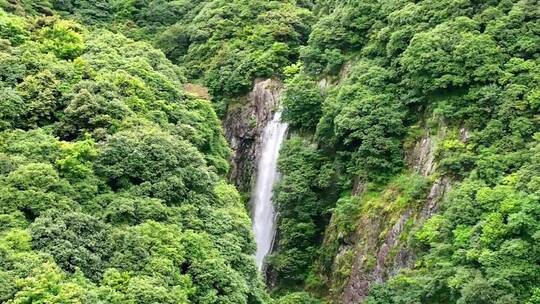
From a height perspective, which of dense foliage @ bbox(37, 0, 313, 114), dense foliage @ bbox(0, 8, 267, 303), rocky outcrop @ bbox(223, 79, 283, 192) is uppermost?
dense foliage @ bbox(37, 0, 313, 114)

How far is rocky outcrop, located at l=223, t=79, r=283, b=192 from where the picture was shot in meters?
37.2

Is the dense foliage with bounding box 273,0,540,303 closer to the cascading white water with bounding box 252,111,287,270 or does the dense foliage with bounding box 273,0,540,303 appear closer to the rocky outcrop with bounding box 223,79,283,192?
the cascading white water with bounding box 252,111,287,270

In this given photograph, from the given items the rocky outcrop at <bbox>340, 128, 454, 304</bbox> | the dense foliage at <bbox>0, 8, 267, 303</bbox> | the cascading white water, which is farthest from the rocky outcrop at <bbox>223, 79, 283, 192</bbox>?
the rocky outcrop at <bbox>340, 128, 454, 304</bbox>

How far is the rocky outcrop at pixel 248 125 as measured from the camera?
37.2 meters

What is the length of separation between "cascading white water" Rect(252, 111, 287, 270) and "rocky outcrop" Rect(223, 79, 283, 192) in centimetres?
63

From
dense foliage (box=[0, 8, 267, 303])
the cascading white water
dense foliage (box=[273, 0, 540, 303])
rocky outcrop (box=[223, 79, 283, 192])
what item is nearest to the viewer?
dense foliage (box=[0, 8, 267, 303])

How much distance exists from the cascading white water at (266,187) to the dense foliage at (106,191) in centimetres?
680

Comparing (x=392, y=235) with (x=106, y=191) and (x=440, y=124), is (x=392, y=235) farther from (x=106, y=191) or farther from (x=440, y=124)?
(x=106, y=191)

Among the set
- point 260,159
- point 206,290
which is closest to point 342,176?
point 260,159

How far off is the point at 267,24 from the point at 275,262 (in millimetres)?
18809

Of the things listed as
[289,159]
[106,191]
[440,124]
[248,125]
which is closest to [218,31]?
[248,125]

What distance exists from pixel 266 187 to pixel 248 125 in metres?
5.01

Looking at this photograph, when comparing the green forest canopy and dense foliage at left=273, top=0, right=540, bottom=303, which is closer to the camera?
the green forest canopy

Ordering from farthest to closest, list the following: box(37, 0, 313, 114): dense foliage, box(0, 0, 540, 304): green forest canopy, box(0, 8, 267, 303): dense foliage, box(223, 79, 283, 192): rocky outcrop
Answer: box(37, 0, 313, 114): dense foliage
box(223, 79, 283, 192): rocky outcrop
box(0, 0, 540, 304): green forest canopy
box(0, 8, 267, 303): dense foliage
